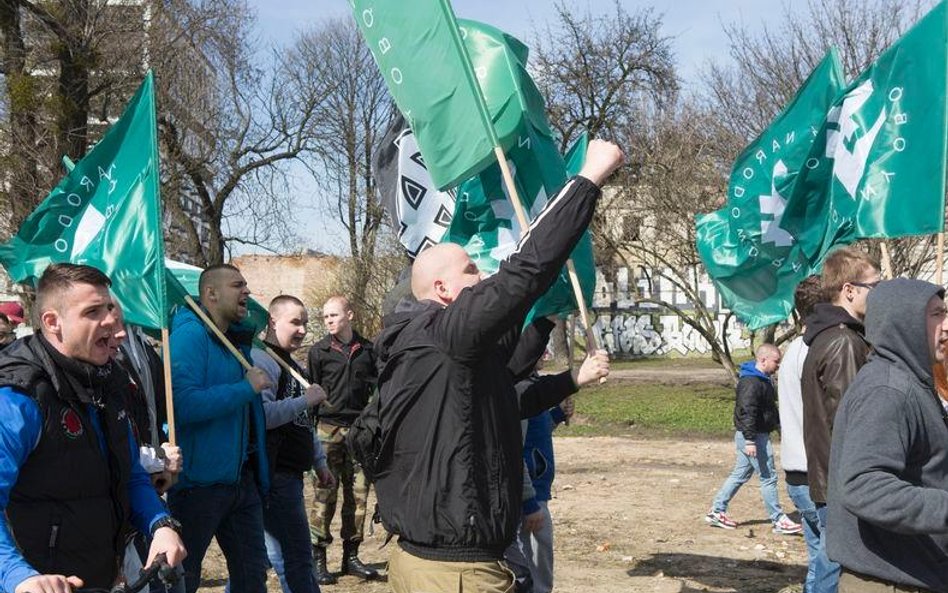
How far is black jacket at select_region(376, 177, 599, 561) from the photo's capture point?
3.18m

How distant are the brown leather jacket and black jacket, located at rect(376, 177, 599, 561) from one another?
1.96 m

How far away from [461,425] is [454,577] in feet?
1.60

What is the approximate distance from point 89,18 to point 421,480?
50.9ft

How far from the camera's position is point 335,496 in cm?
816

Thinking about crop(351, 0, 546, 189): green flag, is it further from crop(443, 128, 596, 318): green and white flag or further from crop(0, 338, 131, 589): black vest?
crop(0, 338, 131, 589): black vest

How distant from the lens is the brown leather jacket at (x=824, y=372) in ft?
15.7

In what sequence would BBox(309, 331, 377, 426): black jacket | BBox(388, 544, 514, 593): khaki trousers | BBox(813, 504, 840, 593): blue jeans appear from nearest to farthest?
BBox(388, 544, 514, 593): khaki trousers → BBox(813, 504, 840, 593): blue jeans → BBox(309, 331, 377, 426): black jacket

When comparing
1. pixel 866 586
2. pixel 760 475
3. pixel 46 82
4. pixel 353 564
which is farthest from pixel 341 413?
pixel 46 82

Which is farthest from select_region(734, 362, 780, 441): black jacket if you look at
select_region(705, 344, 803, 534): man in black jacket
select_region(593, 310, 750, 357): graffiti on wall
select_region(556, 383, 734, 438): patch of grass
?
select_region(593, 310, 750, 357): graffiti on wall

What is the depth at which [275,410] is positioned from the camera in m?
6.07

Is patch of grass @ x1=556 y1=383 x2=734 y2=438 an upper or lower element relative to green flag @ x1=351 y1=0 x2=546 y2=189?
lower

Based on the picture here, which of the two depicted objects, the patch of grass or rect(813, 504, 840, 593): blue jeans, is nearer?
rect(813, 504, 840, 593): blue jeans

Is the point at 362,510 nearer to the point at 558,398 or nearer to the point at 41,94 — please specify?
the point at 558,398

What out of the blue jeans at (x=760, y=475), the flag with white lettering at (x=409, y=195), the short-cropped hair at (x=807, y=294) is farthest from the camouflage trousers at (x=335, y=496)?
the short-cropped hair at (x=807, y=294)
